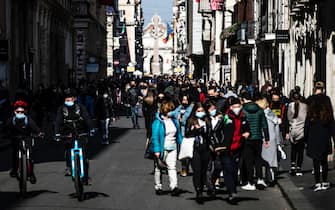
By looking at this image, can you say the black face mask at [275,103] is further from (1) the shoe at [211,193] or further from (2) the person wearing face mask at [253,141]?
(1) the shoe at [211,193]

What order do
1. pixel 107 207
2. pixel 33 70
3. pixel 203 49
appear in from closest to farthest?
pixel 107 207 < pixel 33 70 < pixel 203 49

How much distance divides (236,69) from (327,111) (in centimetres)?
5153

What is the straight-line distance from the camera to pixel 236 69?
66.6 meters

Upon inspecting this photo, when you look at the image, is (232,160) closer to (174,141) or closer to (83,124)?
(174,141)

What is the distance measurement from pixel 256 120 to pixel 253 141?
379 millimetres

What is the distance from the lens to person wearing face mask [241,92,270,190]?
15438 millimetres

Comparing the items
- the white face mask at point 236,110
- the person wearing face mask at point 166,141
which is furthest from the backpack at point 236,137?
the person wearing face mask at point 166,141

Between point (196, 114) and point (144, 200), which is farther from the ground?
point (196, 114)

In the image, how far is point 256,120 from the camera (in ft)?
50.6

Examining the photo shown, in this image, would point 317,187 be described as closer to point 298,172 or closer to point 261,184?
point 261,184

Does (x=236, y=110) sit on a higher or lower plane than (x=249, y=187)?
higher

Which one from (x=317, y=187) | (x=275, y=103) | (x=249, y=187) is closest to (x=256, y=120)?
(x=249, y=187)

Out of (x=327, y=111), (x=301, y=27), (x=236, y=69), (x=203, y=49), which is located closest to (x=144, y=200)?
(x=327, y=111)

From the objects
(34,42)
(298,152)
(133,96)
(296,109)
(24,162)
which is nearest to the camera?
(24,162)
